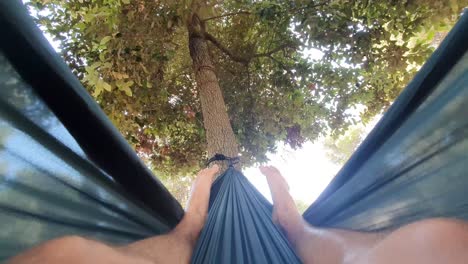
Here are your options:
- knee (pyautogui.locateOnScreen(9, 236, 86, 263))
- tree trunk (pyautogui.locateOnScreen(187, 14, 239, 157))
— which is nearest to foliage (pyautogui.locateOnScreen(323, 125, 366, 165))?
tree trunk (pyautogui.locateOnScreen(187, 14, 239, 157))

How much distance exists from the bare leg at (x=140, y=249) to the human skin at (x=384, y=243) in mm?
319

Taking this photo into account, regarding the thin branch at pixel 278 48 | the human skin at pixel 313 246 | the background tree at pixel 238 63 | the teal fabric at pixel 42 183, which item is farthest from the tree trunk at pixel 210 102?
the teal fabric at pixel 42 183

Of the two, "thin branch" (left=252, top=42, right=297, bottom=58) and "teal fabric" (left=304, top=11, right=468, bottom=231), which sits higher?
"thin branch" (left=252, top=42, right=297, bottom=58)

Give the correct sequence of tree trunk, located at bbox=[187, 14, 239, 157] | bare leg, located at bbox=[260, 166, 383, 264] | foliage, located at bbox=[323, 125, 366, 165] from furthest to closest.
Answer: foliage, located at bbox=[323, 125, 366, 165] → tree trunk, located at bbox=[187, 14, 239, 157] → bare leg, located at bbox=[260, 166, 383, 264]

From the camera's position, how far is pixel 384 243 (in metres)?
0.67

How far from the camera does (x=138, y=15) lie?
2512 millimetres

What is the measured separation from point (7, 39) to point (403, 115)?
0.84 metres

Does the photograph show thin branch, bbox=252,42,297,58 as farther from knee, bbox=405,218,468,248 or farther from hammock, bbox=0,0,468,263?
knee, bbox=405,218,468,248

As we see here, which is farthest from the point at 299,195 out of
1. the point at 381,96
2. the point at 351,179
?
the point at 351,179

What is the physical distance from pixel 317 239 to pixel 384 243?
365 mm

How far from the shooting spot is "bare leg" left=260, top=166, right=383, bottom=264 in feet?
2.63

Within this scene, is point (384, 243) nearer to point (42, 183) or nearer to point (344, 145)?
point (42, 183)

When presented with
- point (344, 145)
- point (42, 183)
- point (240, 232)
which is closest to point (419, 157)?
point (240, 232)

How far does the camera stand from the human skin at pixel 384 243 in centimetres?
53
